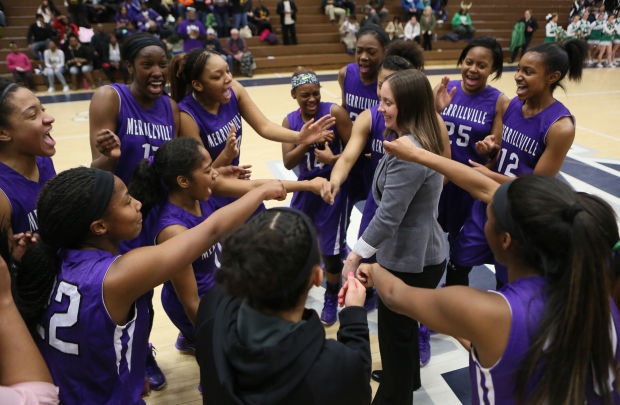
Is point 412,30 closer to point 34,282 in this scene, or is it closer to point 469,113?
point 469,113

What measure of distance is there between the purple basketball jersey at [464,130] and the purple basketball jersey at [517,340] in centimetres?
208

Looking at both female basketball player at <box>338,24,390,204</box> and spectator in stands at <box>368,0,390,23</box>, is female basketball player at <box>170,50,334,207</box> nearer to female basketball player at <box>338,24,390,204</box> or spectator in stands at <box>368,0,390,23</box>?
female basketball player at <box>338,24,390,204</box>

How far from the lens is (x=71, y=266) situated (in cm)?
163

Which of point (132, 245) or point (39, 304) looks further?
point (132, 245)

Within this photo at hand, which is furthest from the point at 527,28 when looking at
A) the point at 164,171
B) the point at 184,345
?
the point at 164,171

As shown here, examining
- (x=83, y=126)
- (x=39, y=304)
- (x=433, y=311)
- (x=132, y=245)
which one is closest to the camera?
(x=433, y=311)

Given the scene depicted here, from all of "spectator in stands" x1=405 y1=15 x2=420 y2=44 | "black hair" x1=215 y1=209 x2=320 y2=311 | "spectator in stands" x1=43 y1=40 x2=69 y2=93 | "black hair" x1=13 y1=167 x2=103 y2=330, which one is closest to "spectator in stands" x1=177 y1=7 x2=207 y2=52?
"spectator in stands" x1=43 y1=40 x2=69 y2=93

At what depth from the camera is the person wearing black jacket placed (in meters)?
1.21

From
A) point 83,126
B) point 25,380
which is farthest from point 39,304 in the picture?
point 83,126

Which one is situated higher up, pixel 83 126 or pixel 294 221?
pixel 294 221

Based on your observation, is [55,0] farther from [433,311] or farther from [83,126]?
[433,311]

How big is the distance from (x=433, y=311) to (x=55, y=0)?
1614cm

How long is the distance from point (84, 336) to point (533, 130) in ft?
9.23

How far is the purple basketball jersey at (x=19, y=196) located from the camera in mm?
2193
